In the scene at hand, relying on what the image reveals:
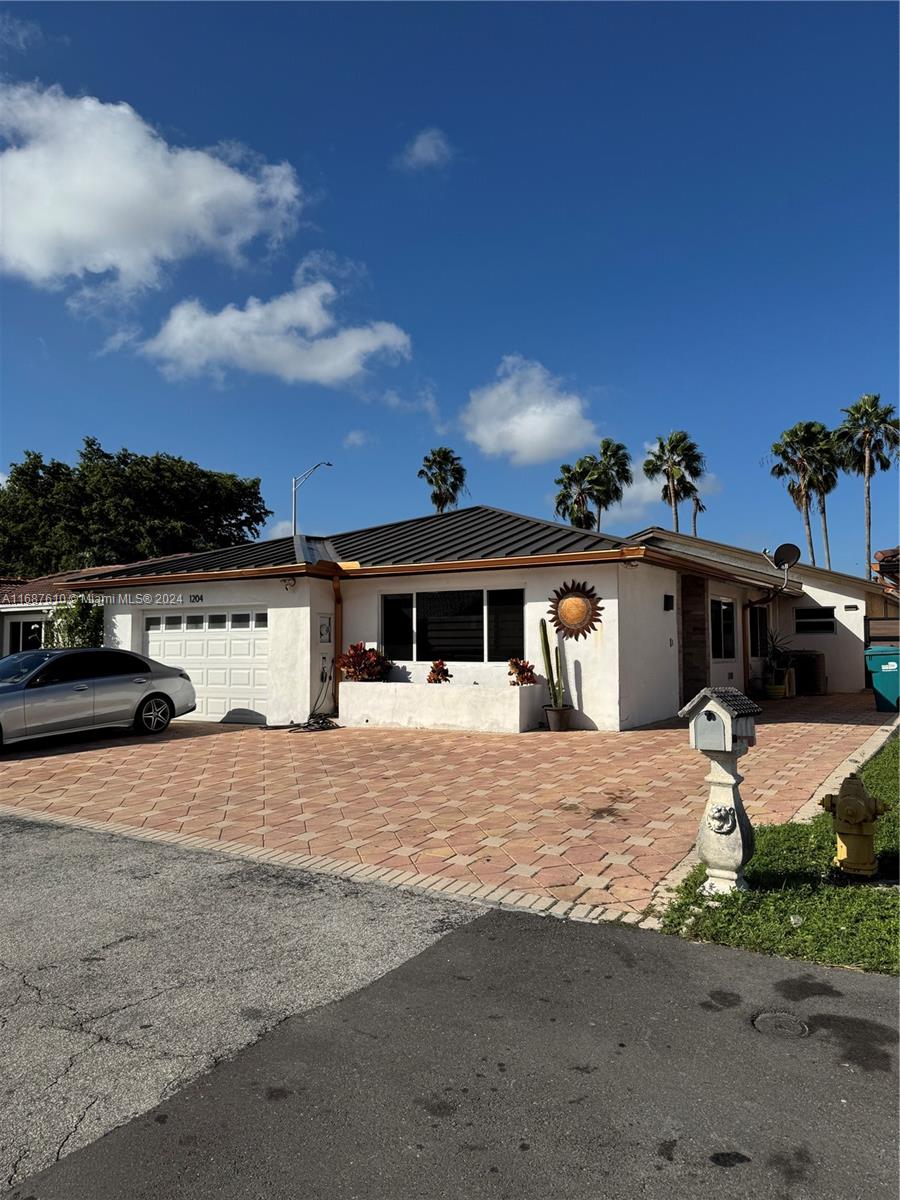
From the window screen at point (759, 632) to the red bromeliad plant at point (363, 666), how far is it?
10543 millimetres

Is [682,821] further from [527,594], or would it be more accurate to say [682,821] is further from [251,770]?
[527,594]

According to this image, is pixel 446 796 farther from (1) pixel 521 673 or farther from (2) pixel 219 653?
(2) pixel 219 653

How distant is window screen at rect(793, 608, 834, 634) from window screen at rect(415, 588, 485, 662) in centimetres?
1241

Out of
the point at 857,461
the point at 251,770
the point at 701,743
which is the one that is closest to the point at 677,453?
the point at 857,461

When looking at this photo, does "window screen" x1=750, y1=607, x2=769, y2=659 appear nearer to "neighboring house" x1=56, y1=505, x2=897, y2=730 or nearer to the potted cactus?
"neighboring house" x1=56, y1=505, x2=897, y2=730

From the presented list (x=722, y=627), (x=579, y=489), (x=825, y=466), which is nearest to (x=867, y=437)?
(x=825, y=466)

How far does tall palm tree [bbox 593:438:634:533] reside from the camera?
37500 millimetres

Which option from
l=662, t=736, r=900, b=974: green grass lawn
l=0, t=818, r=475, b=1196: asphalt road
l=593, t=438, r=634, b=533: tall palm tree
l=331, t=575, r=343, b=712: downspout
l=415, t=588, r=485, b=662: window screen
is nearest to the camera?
l=0, t=818, r=475, b=1196: asphalt road

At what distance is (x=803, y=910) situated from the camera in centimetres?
431

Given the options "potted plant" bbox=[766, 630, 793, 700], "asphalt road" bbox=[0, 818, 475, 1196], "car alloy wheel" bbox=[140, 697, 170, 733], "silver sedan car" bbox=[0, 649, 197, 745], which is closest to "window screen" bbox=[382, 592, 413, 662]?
"silver sedan car" bbox=[0, 649, 197, 745]

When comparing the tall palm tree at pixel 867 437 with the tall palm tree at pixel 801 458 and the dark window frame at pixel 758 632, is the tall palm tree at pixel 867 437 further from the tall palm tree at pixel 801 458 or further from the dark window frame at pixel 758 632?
the dark window frame at pixel 758 632

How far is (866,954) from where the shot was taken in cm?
371

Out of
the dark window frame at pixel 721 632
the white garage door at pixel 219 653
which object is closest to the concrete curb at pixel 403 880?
the white garage door at pixel 219 653

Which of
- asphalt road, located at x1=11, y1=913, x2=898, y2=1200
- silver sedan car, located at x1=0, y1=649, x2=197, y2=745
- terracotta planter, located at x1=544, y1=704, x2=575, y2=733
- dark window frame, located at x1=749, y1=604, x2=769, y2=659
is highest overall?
Answer: dark window frame, located at x1=749, y1=604, x2=769, y2=659
